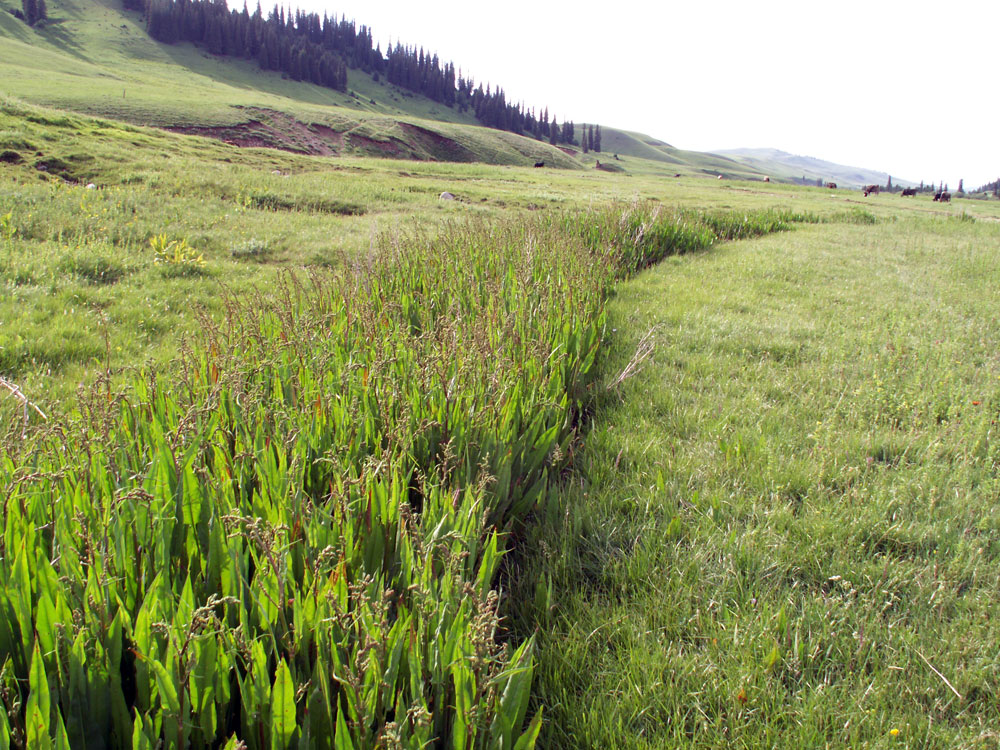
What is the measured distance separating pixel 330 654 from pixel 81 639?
0.59 m

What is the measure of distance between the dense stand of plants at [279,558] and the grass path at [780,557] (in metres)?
0.36

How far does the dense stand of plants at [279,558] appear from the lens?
1.31 metres

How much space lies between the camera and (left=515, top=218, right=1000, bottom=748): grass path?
1841mm

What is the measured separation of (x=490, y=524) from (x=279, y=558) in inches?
47.4

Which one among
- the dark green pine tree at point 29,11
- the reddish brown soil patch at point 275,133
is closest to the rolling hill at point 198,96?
the reddish brown soil patch at point 275,133

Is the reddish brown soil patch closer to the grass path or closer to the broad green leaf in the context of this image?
the grass path

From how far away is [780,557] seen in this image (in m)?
2.54

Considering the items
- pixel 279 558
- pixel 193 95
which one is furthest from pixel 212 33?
pixel 279 558

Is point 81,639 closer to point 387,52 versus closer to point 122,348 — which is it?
point 122,348

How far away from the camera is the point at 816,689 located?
73.8 inches

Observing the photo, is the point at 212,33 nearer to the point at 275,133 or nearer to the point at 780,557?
the point at 275,133

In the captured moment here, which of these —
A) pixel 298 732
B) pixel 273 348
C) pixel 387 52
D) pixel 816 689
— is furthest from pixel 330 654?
pixel 387 52

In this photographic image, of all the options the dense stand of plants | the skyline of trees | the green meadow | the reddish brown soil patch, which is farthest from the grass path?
the skyline of trees

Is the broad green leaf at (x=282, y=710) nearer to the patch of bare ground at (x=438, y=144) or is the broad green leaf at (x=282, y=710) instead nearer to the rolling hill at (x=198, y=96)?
the rolling hill at (x=198, y=96)
